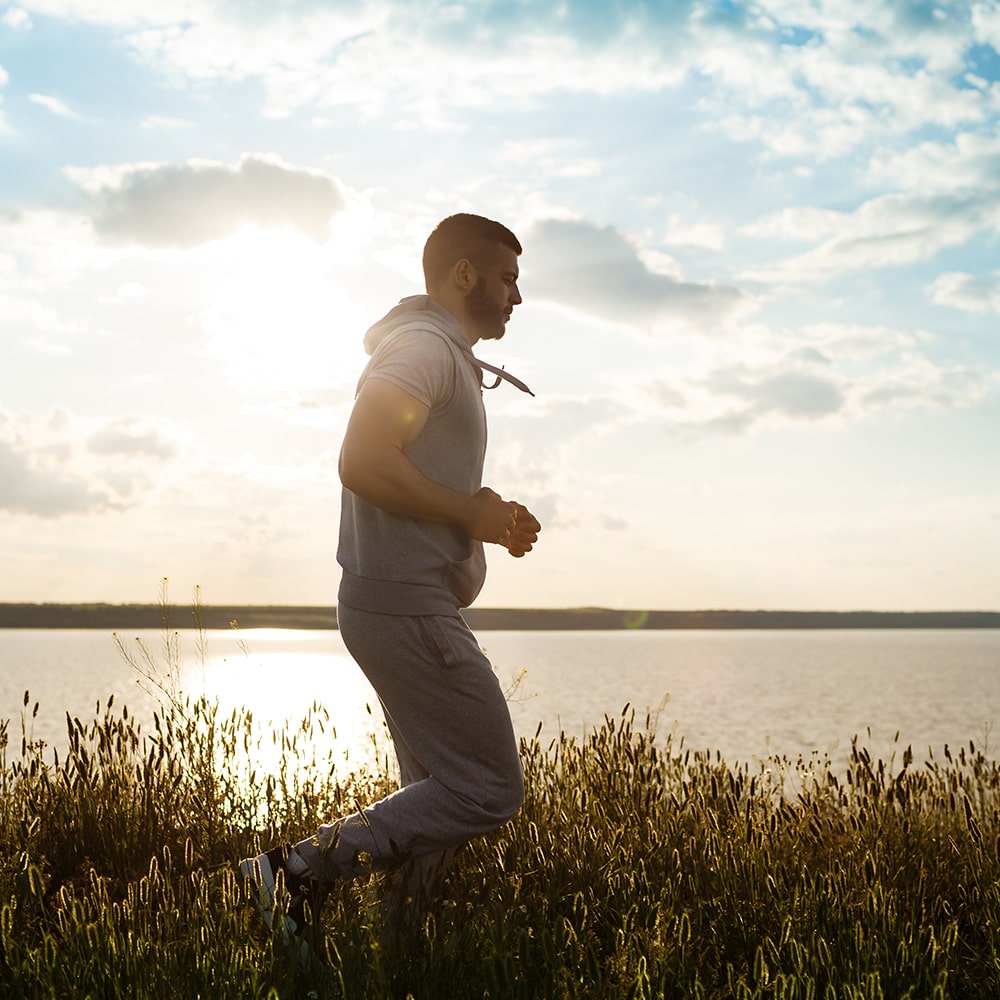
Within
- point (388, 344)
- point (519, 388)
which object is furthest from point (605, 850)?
point (388, 344)

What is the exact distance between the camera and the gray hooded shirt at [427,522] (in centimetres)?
329

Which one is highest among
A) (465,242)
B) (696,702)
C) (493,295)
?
(465,242)

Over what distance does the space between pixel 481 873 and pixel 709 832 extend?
96cm

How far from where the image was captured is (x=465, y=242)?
3.70 meters

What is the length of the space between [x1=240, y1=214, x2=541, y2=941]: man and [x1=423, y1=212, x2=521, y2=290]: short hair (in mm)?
358

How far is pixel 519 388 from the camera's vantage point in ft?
12.1

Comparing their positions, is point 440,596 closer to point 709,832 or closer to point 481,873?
point 481,873

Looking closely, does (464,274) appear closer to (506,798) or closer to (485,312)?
(485,312)

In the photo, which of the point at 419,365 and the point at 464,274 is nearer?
the point at 419,365

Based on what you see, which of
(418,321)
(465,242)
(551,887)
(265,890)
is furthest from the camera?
(551,887)

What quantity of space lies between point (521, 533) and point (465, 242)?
1052 mm

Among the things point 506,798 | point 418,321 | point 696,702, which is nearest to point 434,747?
point 506,798

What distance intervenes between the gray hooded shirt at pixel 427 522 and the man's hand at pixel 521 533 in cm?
16

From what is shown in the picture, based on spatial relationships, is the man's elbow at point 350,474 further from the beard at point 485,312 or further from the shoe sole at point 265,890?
the shoe sole at point 265,890
